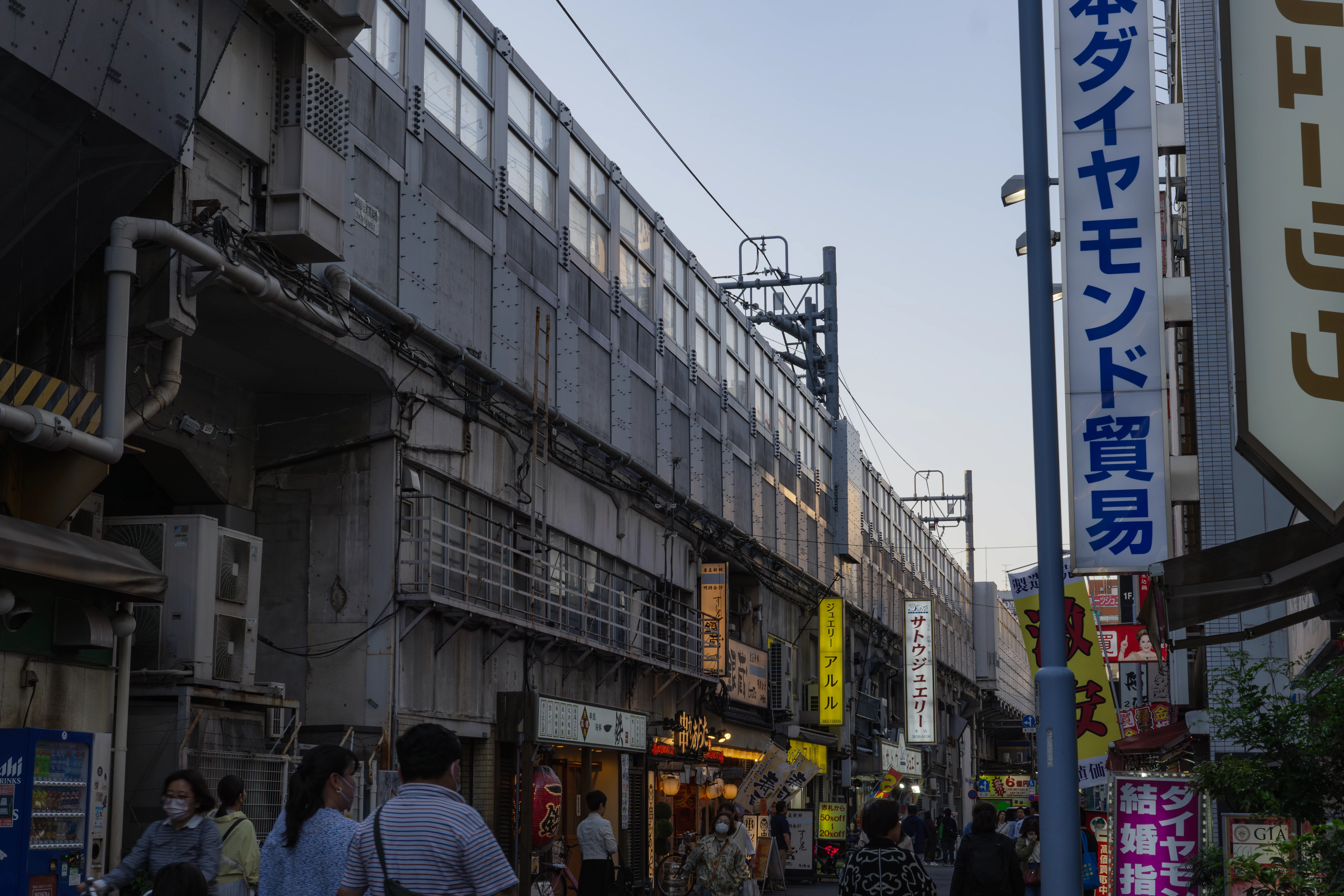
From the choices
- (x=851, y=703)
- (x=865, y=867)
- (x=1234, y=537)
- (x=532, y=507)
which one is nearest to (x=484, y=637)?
(x=532, y=507)

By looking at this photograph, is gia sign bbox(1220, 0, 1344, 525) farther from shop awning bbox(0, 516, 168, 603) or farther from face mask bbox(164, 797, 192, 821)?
shop awning bbox(0, 516, 168, 603)

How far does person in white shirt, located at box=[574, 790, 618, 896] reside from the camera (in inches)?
678

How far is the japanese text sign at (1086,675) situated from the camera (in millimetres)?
17312

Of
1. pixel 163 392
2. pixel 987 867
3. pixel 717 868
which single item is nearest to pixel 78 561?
pixel 163 392

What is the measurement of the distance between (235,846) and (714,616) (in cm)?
2349

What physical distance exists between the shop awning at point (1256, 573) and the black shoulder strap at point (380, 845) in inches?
209

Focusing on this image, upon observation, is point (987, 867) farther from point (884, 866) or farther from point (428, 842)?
point (428, 842)

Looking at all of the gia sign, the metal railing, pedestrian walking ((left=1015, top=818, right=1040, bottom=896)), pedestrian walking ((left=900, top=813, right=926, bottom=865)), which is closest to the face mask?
the gia sign

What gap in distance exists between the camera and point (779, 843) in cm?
3070

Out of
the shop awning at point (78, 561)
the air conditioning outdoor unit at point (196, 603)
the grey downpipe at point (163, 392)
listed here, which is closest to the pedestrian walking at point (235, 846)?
the shop awning at point (78, 561)

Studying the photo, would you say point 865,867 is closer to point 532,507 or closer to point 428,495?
point 428,495

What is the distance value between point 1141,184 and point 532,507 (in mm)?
12915

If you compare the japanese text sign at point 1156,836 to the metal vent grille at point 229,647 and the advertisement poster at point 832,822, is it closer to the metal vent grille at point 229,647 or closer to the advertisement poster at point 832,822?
the metal vent grille at point 229,647

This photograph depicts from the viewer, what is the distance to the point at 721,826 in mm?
16094
